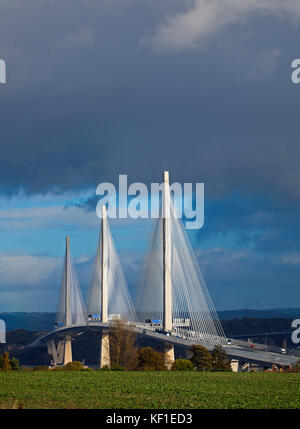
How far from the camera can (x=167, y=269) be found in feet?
184

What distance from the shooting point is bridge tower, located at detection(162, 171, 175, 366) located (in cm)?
5312

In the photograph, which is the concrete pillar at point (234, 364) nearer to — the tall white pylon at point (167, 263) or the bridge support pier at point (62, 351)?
the tall white pylon at point (167, 263)

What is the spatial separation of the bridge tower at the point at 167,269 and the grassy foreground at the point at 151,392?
25713 mm

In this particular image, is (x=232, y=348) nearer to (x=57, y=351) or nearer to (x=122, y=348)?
(x=122, y=348)

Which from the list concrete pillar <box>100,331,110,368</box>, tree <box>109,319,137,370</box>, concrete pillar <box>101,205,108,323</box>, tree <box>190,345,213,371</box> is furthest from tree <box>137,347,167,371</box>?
concrete pillar <box>101,205,108,323</box>

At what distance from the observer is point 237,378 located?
90.2 feet

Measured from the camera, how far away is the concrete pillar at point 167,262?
53.1 meters

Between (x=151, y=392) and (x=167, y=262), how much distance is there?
35.0m

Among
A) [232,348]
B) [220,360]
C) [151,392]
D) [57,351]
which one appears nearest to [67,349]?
[57,351]
